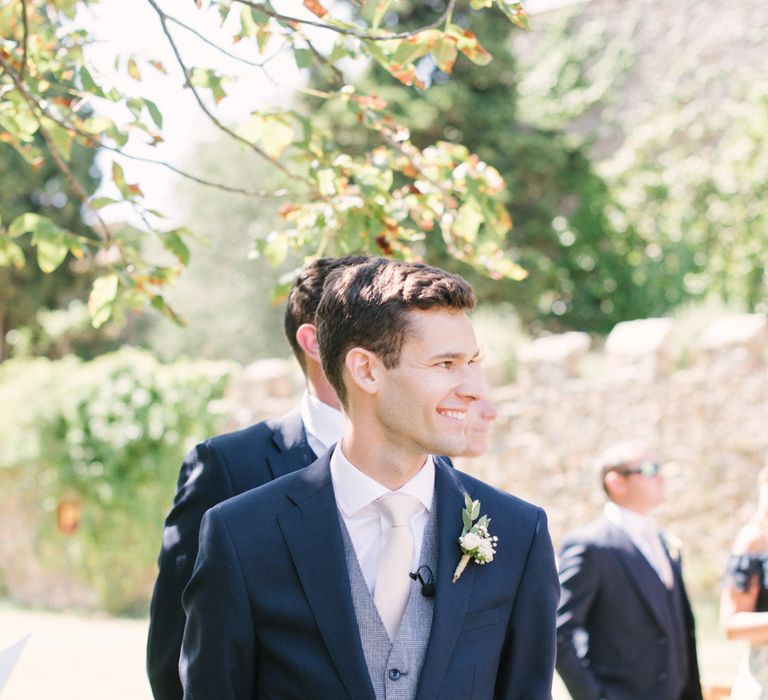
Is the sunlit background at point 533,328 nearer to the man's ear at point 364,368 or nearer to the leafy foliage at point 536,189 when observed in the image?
the leafy foliage at point 536,189

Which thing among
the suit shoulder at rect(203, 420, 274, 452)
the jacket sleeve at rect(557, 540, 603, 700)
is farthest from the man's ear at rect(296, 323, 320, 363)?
the jacket sleeve at rect(557, 540, 603, 700)

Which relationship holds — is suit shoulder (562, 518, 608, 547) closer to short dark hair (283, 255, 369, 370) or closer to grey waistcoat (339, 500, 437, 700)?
short dark hair (283, 255, 369, 370)

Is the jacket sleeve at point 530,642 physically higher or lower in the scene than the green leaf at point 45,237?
lower

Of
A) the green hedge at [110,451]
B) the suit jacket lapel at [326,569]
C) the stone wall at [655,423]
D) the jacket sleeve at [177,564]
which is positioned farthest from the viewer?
the green hedge at [110,451]

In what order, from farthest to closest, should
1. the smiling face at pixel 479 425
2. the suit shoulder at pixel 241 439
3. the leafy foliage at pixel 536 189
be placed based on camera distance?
the leafy foliage at pixel 536 189 < the smiling face at pixel 479 425 < the suit shoulder at pixel 241 439

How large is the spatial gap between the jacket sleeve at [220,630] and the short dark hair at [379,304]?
1.31ft

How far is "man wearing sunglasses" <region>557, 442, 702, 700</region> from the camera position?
4082mm

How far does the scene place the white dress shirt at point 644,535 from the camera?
170 inches

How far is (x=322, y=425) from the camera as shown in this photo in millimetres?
2869

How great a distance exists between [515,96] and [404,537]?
16.2 m

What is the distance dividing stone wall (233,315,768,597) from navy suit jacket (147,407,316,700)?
6.99 m

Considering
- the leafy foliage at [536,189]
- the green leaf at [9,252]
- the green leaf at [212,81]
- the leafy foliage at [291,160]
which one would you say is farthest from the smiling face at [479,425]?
the leafy foliage at [536,189]

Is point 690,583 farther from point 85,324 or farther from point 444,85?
point 85,324

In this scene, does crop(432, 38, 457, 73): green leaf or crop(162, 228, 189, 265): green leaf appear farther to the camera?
crop(162, 228, 189, 265): green leaf
